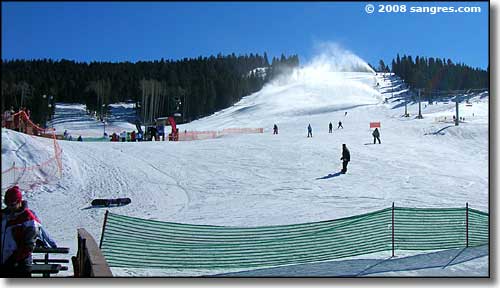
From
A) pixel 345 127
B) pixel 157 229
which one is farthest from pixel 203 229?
pixel 345 127

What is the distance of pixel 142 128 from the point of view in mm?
7871

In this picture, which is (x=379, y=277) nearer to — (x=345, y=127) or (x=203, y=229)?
(x=203, y=229)

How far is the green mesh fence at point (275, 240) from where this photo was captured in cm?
565

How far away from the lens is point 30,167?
729 cm

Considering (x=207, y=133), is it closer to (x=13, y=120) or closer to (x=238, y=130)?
(x=238, y=130)

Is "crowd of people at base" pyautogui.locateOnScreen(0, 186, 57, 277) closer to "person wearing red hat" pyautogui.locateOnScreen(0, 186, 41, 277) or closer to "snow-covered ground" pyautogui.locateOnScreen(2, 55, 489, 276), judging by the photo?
"person wearing red hat" pyautogui.locateOnScreen(0, 186, 41, 277)

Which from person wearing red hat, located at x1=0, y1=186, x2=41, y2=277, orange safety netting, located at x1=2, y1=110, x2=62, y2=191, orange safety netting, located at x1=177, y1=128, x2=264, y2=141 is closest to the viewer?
person wearing red hat, located at x1=0, y1=186, x2=41, y2=277

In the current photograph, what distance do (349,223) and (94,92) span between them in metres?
3.20

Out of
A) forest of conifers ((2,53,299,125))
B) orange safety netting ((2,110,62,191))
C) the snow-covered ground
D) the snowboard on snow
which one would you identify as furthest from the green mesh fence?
the snowboard on snow

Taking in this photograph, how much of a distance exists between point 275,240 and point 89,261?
6.57 ft

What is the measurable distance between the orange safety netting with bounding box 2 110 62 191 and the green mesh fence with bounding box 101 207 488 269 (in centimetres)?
128

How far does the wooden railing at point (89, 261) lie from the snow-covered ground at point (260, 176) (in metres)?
0.38

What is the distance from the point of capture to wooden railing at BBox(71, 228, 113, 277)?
468cm

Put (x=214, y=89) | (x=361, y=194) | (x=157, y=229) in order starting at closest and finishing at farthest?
1. (x=157, y=229)
2. (x=214, y=89)
3. (x=361, y=194)
